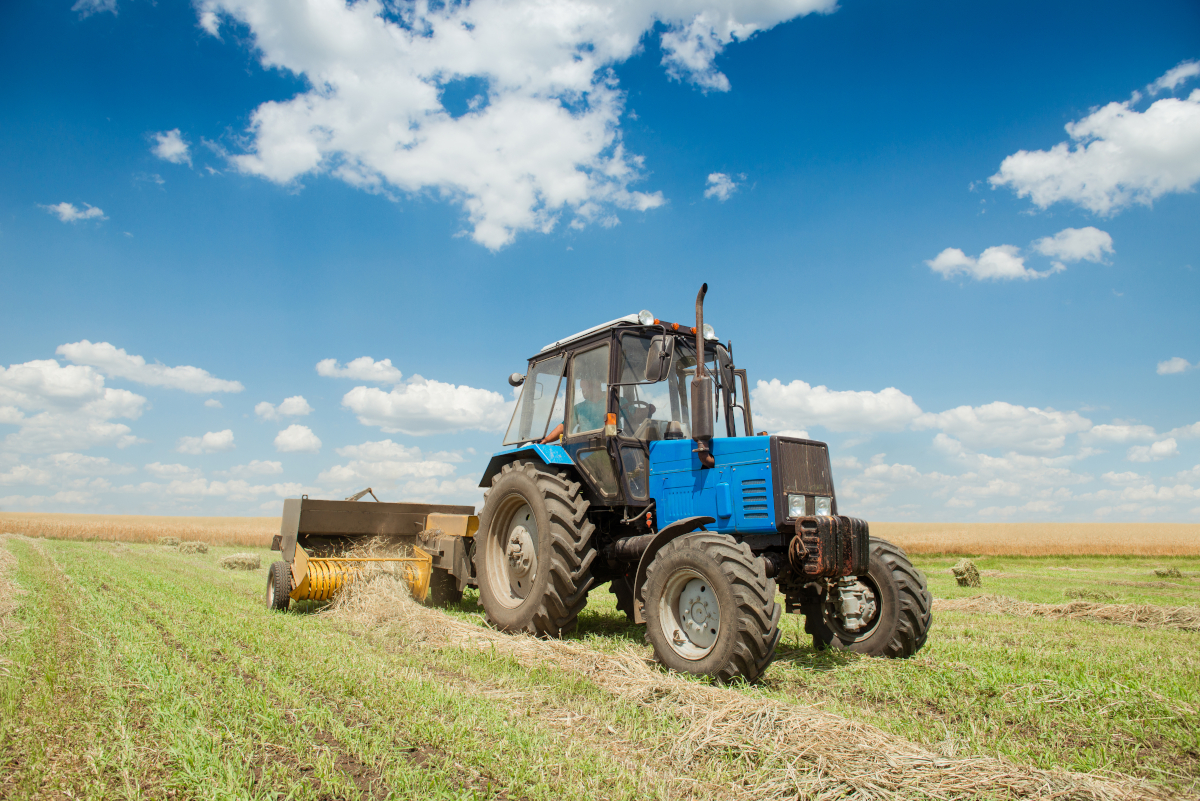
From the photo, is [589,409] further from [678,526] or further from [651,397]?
[678,526]

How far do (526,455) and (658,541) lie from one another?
239 centimetres

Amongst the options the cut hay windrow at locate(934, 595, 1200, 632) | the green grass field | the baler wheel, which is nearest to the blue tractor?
the green grass field

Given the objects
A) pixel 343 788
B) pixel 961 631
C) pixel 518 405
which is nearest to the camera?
pixel 343 788

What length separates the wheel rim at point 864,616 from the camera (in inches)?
221

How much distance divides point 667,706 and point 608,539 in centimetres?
268

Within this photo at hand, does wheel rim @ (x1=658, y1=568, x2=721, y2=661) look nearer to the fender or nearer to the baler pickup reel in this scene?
the fender

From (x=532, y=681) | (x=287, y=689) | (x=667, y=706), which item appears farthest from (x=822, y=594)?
(x=287, y=689)

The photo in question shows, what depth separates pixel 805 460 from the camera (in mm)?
5500

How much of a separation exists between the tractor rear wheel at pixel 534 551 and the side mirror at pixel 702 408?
1327mm

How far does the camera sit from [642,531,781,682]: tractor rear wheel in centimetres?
436

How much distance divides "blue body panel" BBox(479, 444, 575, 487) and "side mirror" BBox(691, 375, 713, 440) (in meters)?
1.62

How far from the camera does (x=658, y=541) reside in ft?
17.2

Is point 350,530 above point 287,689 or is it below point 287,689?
→ above

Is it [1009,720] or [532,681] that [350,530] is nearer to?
[532,681]
